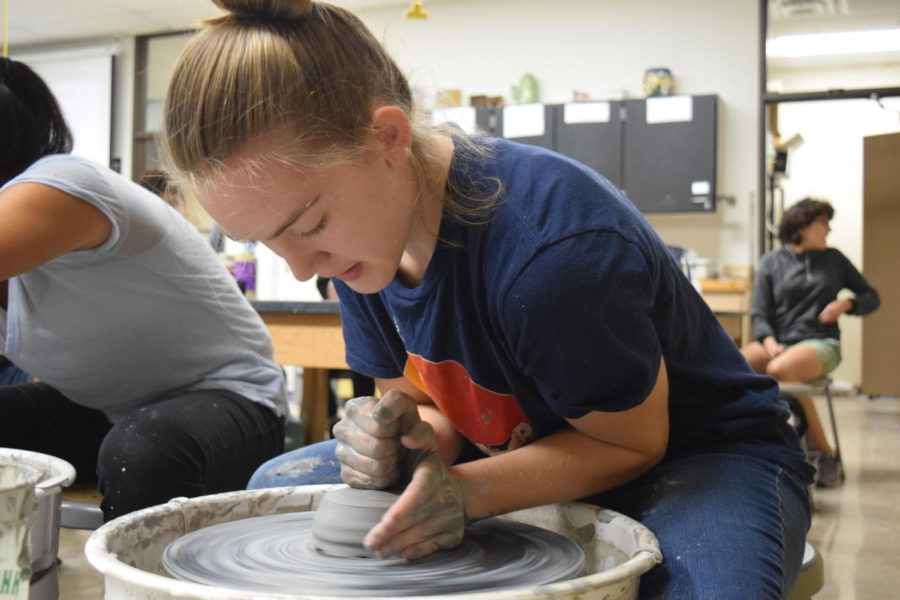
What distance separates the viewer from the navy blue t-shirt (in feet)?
3.04

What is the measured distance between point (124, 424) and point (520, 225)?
29.7 inches

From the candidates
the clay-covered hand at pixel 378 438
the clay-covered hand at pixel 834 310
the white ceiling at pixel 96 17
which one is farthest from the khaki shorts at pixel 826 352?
the white ceiling at pixel 96 17

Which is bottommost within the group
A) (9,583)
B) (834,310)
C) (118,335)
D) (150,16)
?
(834,310)

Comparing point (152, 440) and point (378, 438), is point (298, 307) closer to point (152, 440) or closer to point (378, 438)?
point (152, 440)

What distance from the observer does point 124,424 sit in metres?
1.36

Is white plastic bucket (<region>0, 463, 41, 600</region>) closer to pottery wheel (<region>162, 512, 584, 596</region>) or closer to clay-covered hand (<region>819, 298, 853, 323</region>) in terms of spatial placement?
pottery wheel (<region>162, 512, 584, 596</region>)

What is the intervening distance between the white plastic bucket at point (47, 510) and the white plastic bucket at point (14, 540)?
0.26 metres

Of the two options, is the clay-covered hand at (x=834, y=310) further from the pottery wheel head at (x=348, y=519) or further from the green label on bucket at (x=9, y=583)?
the green label on bucket at (x=9, y=583)

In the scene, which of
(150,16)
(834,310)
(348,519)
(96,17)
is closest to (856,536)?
(834,310)

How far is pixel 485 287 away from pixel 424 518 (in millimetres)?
280

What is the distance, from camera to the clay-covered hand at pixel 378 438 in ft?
3.09

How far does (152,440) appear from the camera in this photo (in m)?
1.33

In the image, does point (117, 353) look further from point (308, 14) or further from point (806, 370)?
point (806, 370)

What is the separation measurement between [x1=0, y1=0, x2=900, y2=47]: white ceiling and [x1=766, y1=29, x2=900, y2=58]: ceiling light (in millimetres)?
240
